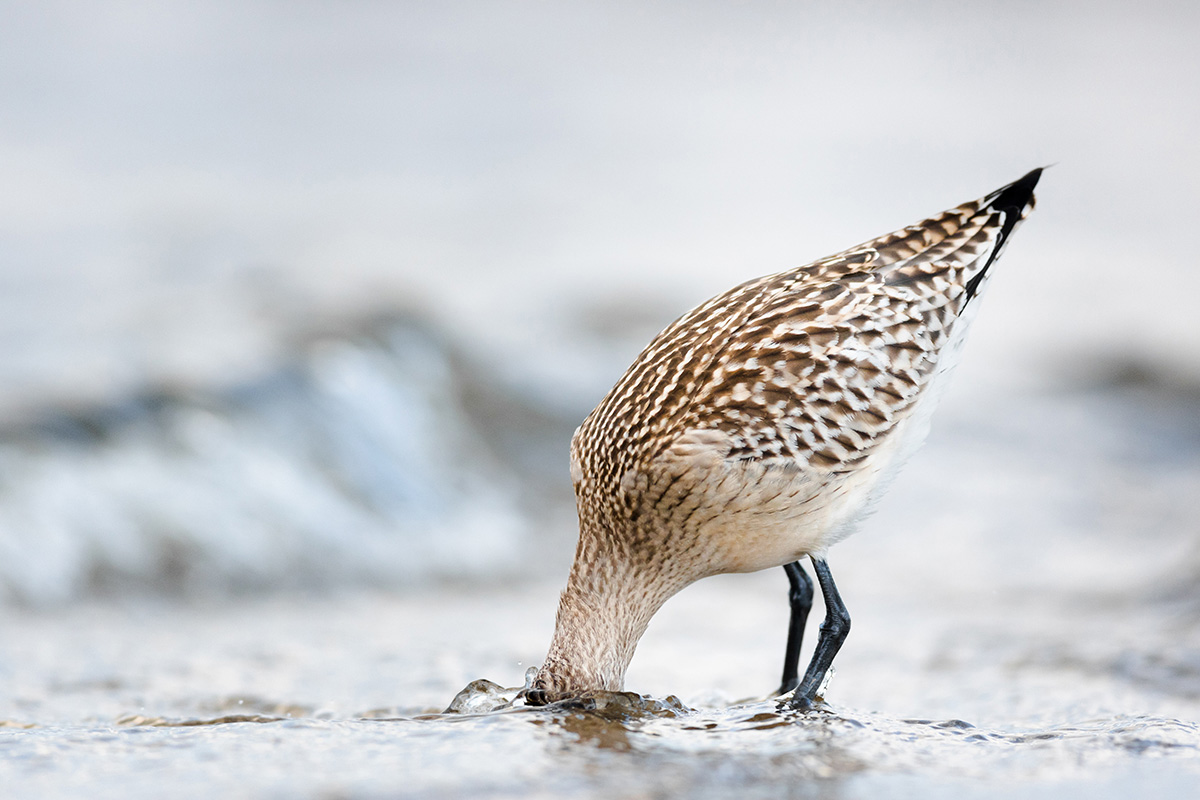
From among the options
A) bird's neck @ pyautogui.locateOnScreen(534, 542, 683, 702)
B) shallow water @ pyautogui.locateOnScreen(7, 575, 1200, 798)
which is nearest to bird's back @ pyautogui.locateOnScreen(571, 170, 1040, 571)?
bird's neck @ pyautogui.locateOnScreen(534, 542, 683, 702)

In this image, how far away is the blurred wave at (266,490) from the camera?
7.58 m

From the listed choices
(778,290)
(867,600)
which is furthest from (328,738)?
(867,600)

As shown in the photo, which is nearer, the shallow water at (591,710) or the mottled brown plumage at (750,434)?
the shallow water at (591,710)

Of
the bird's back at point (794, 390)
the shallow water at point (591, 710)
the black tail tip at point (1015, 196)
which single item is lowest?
the shallow water at point (591, 710)

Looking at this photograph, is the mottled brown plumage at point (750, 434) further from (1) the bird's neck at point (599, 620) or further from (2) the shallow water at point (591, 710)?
(2) the shallow water at point (591, 710)

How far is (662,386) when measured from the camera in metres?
4.61

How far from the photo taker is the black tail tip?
5055 millimetres

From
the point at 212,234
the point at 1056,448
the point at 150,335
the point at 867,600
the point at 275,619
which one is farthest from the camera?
the point at 212,234

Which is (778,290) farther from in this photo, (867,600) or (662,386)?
(867,600)

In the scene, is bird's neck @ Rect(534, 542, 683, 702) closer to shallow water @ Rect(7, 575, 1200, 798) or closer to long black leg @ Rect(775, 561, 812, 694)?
shallow water @ Rect(7, 575, 1200, 798)

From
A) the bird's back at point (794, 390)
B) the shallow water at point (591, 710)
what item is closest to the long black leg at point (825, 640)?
the shallow water at point (591, 710)

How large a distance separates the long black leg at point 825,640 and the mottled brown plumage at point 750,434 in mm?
175

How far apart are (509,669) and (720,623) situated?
1.81 m

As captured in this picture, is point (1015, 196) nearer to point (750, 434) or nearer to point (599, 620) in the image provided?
point (750, 434)
